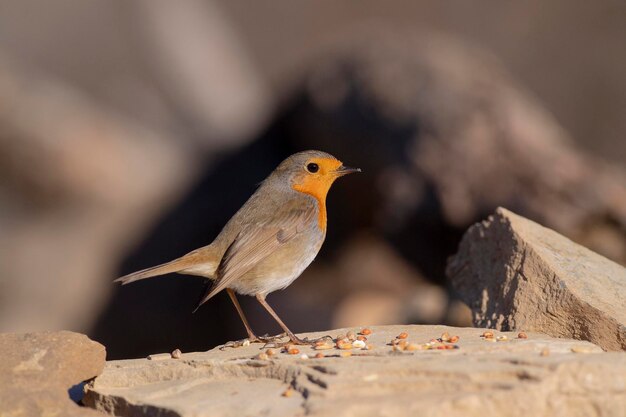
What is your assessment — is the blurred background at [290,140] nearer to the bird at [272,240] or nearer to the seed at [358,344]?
the bird at [272,240]

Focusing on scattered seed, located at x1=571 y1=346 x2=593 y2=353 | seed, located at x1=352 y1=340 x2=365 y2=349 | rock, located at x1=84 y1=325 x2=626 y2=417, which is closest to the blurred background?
seed, located at x1=352 y1=340 x2=365 y2=349

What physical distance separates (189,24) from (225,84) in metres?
1.32

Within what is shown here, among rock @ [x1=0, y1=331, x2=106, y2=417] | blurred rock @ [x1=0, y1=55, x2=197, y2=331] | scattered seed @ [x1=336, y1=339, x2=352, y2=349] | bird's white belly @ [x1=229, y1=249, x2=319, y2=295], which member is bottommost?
rock @ [x1=0, y1=331, x2=106, y2=417]

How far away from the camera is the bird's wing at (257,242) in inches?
209

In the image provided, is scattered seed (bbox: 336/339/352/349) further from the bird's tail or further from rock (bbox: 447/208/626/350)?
the bird's tail

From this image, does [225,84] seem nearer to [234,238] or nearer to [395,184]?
[395,184]

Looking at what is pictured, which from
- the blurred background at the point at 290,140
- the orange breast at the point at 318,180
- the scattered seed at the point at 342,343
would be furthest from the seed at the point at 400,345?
the blurred background at the point at 290,140

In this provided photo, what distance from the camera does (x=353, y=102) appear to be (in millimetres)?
8805

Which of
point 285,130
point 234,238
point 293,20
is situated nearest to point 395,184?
point 285,130

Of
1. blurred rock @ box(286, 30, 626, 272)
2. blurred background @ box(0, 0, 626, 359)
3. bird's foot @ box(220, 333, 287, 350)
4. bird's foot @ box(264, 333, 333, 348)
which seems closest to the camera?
Answer: bird's foot @ box(264, 333, 333, 348)

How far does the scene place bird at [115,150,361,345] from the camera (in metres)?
5.39

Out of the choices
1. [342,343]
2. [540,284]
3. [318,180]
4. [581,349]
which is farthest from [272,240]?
[581,349]

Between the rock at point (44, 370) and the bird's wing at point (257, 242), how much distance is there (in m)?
1.33

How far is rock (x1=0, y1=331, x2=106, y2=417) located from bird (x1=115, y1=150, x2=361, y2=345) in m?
1.24
